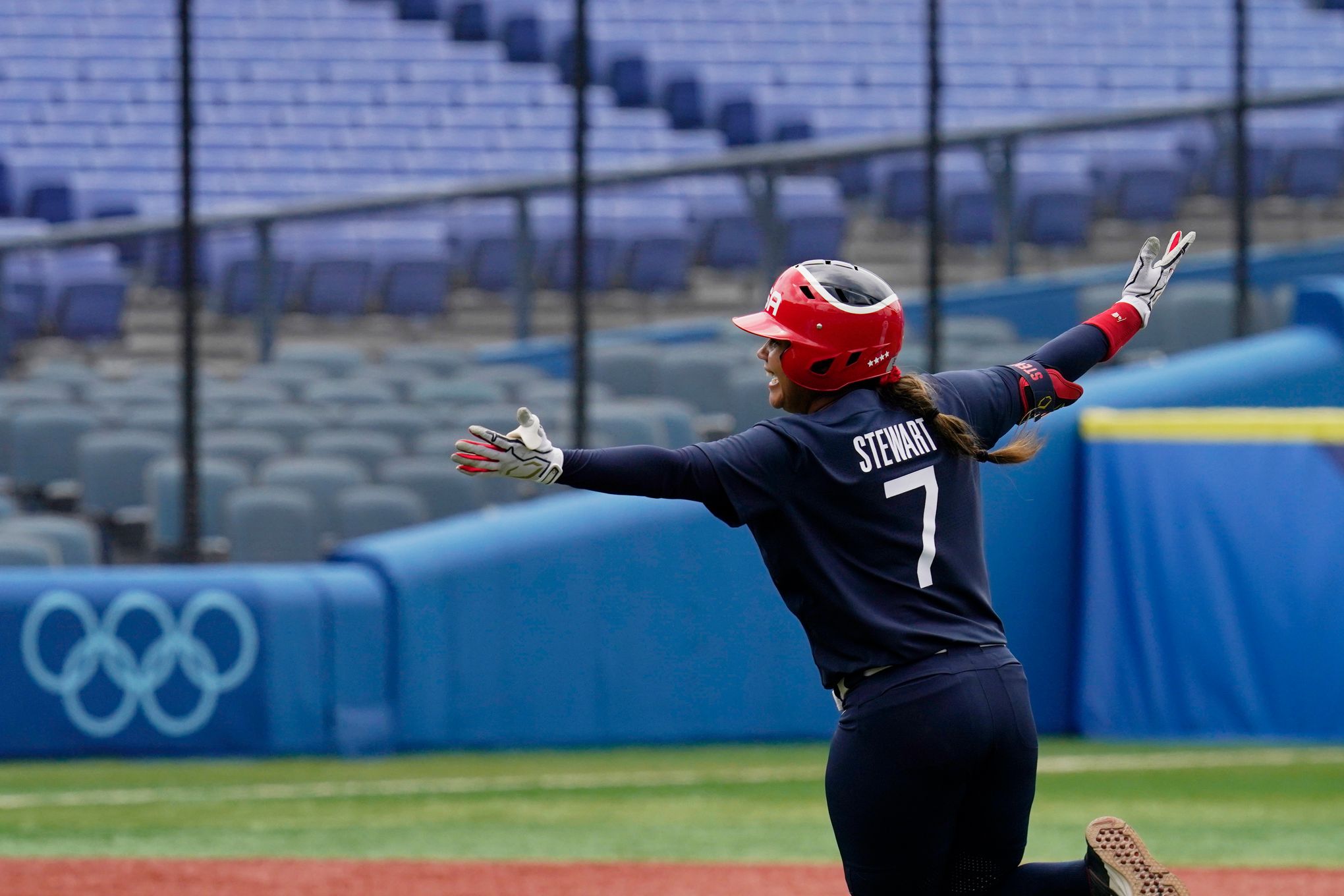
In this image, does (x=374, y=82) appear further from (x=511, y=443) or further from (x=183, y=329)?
(x=511, y=443)

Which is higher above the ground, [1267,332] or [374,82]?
[374,82]

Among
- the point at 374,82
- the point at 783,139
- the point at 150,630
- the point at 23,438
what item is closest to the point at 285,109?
the point at 374,82

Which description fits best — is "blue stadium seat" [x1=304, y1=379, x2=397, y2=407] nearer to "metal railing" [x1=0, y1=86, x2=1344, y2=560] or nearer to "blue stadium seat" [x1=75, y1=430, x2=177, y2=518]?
"metal railing" [x1=0, y1=86, x2=1344, y2=560]

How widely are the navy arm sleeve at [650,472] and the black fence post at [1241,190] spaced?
30.6 ft

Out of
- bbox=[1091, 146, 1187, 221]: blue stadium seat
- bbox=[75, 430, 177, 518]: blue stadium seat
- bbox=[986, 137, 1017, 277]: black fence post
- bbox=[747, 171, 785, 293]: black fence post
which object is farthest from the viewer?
bbox=[1091, 146, 1187, 221]: blue stadium seat

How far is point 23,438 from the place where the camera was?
988cm

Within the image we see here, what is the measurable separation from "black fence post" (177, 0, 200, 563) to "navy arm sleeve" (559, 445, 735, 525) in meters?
6.07

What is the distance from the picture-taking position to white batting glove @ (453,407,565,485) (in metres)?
3.51

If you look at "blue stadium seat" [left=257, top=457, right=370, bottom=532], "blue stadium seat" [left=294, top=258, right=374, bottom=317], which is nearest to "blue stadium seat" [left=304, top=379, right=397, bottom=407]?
"blue stadium seat" [left=294, top=258, right=374, bottom=317]

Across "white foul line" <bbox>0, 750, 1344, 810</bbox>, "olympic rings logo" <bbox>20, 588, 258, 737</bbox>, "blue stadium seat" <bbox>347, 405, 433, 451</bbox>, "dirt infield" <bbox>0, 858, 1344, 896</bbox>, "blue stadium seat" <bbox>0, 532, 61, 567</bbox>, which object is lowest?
"white foul line" <bbox>0, 750, 1344, 810</bbox>

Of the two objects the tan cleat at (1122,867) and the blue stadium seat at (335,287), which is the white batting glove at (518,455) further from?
the blue stadium seat at (335,287)

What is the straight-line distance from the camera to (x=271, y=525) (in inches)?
377

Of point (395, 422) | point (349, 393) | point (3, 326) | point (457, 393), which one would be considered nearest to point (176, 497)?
point (395, 422)

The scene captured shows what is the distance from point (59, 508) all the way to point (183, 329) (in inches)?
52.1
